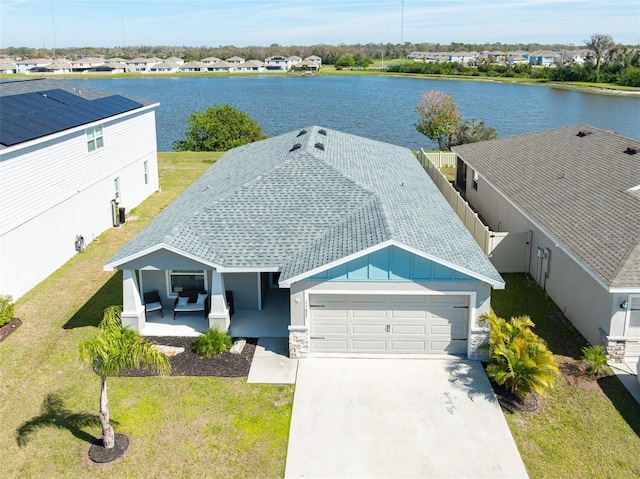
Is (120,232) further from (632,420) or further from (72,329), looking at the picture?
(632,420)

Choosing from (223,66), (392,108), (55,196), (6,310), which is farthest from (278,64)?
(6,310)

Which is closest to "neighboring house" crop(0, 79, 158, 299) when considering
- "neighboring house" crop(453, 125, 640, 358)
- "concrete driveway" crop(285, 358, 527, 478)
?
"concrete driveway" crop(285, 358, 527, 478)

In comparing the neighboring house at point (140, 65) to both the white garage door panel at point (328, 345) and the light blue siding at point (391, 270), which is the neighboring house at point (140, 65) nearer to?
the white garage door panel at point (328, 345)

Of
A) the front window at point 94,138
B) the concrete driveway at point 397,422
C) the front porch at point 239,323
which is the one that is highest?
the front window at point 94,138

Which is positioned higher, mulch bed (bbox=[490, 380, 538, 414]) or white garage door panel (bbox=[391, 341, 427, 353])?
white garage door panel (bbox=[391, 341, 427, 353])

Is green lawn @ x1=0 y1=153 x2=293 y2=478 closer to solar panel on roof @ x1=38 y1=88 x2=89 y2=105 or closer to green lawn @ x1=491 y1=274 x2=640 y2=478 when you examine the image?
green lawn @ x1=491 y1=274 x2=640 y2=478

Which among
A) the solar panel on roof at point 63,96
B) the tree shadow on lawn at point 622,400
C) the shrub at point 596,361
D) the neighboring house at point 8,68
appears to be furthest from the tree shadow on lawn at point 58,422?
the neighboring house at point 8,68

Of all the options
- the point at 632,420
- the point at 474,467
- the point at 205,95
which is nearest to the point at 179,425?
the point at 474,467
